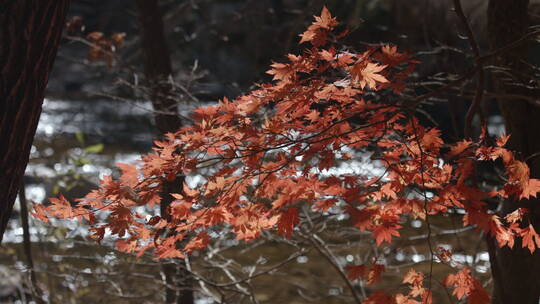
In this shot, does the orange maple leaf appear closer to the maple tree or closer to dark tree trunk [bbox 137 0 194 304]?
the maple tree

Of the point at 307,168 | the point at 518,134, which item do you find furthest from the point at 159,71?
the point at 518,134

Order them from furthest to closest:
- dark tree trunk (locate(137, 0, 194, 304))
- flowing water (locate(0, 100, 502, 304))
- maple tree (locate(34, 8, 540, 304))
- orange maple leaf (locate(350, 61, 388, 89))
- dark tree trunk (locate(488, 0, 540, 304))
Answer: flowing water (locate(0, 100, 502, 304)) < dark tree trunk (locate(137, 0, 194, 304)) < dark tree trunk (locate(488, 0, 540, 304)) < maple tree (locate(34, 8, 540, 304)) < orange maple leaf (locate(350, 61, 388, 89))

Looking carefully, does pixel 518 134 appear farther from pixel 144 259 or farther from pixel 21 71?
pixel 144 259

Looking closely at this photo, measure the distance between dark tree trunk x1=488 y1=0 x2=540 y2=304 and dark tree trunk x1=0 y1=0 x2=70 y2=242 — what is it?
2.15m

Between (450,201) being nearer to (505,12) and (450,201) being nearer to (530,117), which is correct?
(530,117)

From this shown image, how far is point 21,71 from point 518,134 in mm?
2399

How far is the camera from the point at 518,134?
3.29 m

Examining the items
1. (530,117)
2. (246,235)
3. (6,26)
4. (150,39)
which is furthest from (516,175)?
(150,39)

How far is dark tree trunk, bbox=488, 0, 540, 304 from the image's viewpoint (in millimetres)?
3248

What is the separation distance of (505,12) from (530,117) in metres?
0.55

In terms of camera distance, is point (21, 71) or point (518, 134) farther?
point (518, 134)

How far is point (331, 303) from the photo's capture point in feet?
21.1

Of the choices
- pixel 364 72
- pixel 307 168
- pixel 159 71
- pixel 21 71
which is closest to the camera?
pixel 21 71

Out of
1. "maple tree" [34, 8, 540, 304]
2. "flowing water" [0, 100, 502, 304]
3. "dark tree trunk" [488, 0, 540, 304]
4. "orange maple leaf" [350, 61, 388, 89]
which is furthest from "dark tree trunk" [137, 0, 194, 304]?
"orange maple leaf" [350, 61, 388, 89]
